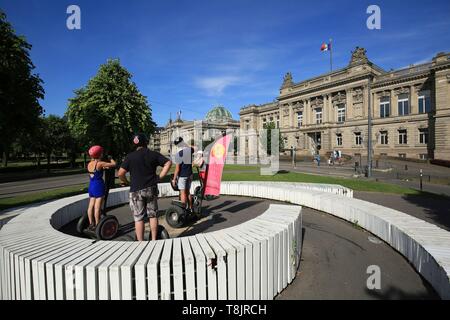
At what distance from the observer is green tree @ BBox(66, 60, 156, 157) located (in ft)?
Result: 46.0

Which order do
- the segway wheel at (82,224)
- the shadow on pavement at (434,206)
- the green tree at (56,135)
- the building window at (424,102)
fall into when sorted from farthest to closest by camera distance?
the green tree at (56,135)
the building window at (424,102)
the shadow on pavement at (434,206)
the segway wheel at (82,224)

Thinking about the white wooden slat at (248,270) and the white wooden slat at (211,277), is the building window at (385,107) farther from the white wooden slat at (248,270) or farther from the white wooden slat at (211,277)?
the white wooden slat at (211,277)

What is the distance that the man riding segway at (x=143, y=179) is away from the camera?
175 inches

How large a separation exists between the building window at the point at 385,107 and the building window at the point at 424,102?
501cm

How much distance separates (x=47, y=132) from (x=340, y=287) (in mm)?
50716

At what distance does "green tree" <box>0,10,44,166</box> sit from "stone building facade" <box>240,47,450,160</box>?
40405 mm

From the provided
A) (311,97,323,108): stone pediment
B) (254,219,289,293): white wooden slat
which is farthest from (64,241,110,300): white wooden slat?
(311,97,323,108): stone pediment

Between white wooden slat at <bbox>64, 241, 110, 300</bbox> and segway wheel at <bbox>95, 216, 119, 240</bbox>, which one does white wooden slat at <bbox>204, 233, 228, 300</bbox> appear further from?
segway wheel at <bbox>95, 216, 119, 240</bbox>

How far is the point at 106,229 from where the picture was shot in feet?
18.7

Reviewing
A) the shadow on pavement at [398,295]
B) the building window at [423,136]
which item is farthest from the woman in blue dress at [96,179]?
the building window at [423,136]

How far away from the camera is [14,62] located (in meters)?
19.7

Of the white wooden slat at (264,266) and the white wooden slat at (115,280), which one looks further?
the white wooden slat at (264,266)
